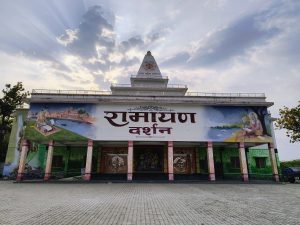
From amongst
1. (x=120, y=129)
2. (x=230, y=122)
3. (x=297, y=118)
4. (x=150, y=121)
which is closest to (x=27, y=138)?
(x=120, y=129)

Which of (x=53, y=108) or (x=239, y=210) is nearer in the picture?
(x=239, y=210)

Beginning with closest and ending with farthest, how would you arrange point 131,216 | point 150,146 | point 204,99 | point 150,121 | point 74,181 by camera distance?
point 131,216 < point 74,181 < point 150,121 < point 204,99 < point 150,146

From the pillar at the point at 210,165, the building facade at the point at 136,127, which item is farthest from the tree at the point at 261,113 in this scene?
the pillar at the point at 210,165

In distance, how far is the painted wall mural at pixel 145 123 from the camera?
82.9 feet

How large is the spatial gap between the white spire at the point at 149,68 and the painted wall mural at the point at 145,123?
11590 millimetres

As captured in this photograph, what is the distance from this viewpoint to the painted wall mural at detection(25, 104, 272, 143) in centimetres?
2527

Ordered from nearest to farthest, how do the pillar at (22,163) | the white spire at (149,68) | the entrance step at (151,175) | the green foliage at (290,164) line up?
1. the pillar at (22,163)
2. the entrance step at (151,175)
3. the green foliage at (290,164)
4. the white spire at (149,68)

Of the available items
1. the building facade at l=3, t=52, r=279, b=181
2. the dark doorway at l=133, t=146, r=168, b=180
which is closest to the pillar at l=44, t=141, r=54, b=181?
the building facade at l=3, t=52, r=279, b=181

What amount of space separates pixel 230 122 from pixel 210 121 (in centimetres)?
235

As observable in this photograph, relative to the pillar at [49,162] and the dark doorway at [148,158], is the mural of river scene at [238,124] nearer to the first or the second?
the dark doorway at [148,158]

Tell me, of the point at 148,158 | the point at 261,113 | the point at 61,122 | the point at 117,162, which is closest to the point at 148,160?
the point at 148,158

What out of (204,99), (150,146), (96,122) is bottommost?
(150,146)

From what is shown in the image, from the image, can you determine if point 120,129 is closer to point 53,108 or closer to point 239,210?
point 53,108

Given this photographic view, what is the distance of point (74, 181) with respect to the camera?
24.1 metres
